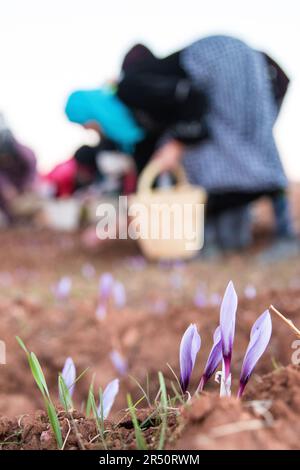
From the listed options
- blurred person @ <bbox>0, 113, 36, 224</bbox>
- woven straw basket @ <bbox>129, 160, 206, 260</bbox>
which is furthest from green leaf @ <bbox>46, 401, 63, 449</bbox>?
blurred person @ <bbox>0, 113, 36, 224</bbox>

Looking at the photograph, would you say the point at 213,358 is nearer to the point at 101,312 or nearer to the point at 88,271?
the point at 101,312

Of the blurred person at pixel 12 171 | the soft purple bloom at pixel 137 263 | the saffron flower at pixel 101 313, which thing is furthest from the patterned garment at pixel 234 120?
the blurred person at pixel 12 171

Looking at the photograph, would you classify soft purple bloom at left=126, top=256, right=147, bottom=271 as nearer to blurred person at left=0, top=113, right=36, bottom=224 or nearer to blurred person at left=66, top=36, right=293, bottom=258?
blurred person at left=66, top=36, right=293, bottom=258

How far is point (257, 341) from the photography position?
0.71 m

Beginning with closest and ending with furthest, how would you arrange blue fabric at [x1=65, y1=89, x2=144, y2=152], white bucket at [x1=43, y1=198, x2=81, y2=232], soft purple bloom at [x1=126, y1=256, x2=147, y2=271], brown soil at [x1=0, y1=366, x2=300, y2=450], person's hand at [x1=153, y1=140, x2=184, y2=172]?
brown soil at [x1=0, y1=366, x2=300, y2=450], soft purple bloom at [x1=126, y1=256, x2=147, y2=271], person's hand at [x1=153, y1=140, x2=184, y2=172], blue fabric at [x1=65, y1=89, x2=144, y2=152], white bucket at [x1=43, y1=198, x2=81, y2=232]

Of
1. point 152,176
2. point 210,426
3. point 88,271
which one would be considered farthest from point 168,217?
point 210,426

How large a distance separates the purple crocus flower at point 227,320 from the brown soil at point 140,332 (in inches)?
2.0

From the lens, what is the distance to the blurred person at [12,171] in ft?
23.5

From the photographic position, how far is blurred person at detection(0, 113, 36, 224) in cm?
715

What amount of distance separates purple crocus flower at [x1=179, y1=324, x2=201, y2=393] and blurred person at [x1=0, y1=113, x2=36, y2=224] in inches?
246

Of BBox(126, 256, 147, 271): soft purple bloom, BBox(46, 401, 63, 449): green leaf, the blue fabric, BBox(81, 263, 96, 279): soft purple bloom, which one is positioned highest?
BBox(46, 401, 63, 449): green leaf

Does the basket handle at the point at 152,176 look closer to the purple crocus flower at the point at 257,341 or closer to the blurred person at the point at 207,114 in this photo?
the blurred person at the point at 207,114
